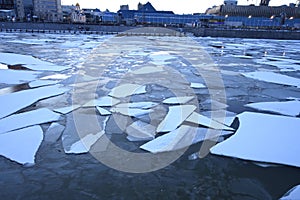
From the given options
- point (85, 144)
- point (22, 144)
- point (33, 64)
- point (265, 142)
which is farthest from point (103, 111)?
point (33, 64)

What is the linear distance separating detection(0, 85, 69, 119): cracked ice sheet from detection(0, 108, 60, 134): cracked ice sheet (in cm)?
25

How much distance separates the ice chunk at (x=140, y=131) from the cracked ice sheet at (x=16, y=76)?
3692mm

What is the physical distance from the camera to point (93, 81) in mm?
5785

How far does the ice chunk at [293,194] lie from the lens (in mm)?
2017

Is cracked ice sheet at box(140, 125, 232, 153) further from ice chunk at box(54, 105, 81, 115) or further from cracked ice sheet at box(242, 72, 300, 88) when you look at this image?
cracked ice sheet at box(242, 72, 300, 88)

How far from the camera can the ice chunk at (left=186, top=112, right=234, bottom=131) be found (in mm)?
3371

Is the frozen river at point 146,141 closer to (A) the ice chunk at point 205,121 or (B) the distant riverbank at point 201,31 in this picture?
(A) the ice chunk at point 205,121

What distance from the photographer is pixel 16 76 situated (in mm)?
6090

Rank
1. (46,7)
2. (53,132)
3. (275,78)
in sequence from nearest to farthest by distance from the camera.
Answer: (53,132)
(275,78)
(46,7)

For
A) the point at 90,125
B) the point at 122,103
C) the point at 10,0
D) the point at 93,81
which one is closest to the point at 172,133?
the point at 90,125

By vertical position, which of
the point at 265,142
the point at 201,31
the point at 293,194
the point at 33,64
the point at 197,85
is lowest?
the point at 293,194

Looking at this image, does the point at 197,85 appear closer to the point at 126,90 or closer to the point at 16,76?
the point at 126,90

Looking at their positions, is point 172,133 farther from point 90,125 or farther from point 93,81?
point 93,81

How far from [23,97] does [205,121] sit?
10.9 ft
